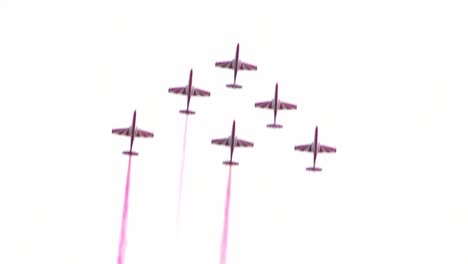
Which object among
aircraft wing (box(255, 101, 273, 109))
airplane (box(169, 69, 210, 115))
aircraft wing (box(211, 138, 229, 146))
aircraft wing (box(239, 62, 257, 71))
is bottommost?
aircraft wing (box(211, 138, 229, 146))

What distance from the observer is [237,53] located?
37406 millimetres

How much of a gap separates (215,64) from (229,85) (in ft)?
2.85

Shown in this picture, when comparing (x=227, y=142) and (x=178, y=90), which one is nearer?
(x=227, y=142)

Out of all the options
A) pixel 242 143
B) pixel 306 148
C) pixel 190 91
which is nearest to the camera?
pixel 242 143

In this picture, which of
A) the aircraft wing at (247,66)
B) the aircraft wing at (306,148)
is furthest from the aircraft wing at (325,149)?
the aircraft wing at (247,66)

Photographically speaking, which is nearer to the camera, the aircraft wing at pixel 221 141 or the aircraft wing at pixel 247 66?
the aircraft wing at pixel 221 141

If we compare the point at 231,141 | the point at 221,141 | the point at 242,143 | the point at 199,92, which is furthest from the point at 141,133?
the point at 242,143

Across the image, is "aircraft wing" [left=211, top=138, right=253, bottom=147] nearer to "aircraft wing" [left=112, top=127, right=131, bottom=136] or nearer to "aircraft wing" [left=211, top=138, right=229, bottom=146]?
"aircraft wing" [left=211, top=138, right=229, bottom=146]

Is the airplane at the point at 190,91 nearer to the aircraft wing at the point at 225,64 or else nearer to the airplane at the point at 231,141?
the aircraft wing at the point at 225,64

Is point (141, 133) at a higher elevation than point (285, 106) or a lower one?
lower

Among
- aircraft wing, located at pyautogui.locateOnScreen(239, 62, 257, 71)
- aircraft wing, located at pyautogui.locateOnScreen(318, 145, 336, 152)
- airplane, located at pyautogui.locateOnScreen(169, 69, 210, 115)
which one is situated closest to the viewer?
airplane, located at pyautogui.locateOnScreen(169, 69, 210, 115)

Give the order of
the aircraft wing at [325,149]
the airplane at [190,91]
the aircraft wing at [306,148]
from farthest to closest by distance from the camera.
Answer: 1. the aircraft wing at [325,149]
2. the aircraft wing at [306,148]
3. the airplane at [190,91]

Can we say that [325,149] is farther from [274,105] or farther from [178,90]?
[178,90]

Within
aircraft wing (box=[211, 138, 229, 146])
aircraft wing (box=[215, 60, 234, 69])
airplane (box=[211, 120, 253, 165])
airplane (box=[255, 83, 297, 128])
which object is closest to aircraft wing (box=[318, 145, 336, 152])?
airplane (box=[255, 83, 297, 128])
